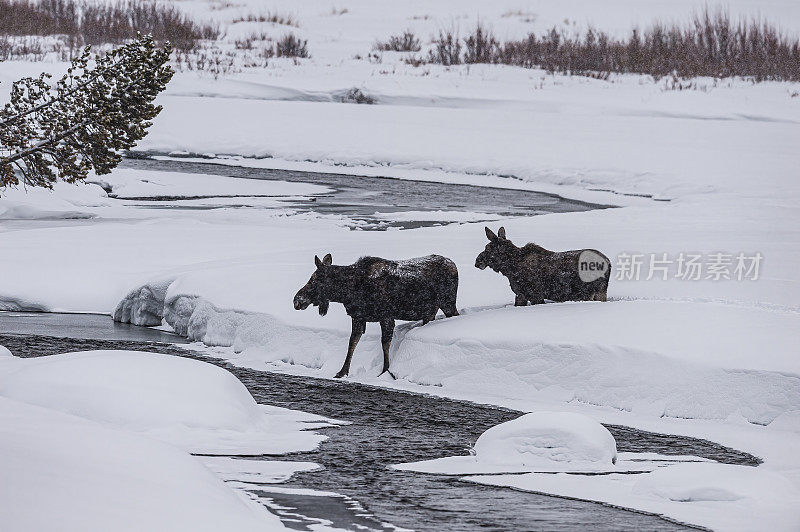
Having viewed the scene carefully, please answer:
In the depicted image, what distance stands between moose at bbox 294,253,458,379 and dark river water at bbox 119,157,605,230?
8.43 meters

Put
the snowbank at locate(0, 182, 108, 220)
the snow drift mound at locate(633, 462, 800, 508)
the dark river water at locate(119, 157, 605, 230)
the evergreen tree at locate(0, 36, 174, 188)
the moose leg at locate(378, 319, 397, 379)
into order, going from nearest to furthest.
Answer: the snow drift mound at locate(633, 462, 800, 508)
the moose leg at locate(378, 319, 397, 379)
the evergreen tree at locate(0, 36, 174, 188)
the snowbank at locate(0, 182, 108, 220)
the dark river water at locate(119, 157, 605, 230)

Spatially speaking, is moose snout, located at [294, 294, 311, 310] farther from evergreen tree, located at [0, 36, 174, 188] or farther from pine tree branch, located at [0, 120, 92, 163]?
pine tree branch, located at [0, 120, 92, 163]

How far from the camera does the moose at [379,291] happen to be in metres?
12.9

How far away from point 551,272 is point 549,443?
4217 mm

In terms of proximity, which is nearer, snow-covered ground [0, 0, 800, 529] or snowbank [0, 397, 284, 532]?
snowbank [0, 397, 284, 532]

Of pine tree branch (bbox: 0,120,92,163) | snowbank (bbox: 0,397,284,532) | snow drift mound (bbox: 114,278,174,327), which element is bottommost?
snow drift mound (bbox: 114,278,174,327)

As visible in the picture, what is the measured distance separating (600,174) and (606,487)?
63.8ft

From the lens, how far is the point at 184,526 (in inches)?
241

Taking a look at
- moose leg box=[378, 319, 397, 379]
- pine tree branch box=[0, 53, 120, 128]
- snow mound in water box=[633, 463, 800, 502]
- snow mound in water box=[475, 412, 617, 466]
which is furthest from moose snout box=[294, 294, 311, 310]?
pine tree branch box=[0, 53, 120, 128]

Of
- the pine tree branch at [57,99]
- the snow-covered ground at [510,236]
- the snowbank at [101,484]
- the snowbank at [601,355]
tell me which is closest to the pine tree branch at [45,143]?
the pine tree branch at [57,99]

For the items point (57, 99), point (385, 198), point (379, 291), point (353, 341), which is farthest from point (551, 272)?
point (385, 198)

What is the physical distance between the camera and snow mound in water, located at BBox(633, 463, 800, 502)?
791 cm

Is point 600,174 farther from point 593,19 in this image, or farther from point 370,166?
point 593,19

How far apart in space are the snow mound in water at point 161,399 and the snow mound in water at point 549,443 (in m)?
1.45
